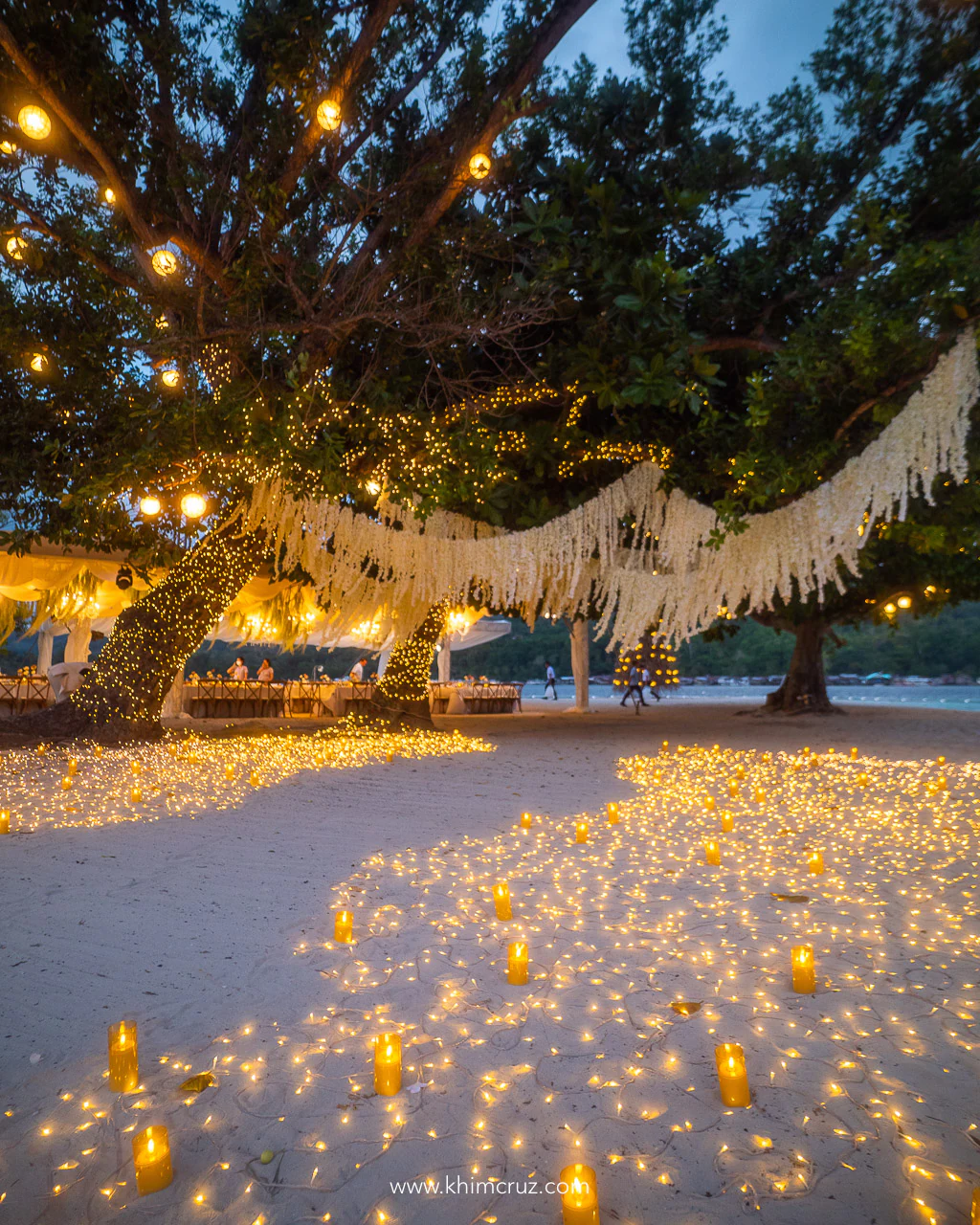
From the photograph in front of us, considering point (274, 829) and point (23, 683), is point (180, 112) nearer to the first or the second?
point (274, 829)

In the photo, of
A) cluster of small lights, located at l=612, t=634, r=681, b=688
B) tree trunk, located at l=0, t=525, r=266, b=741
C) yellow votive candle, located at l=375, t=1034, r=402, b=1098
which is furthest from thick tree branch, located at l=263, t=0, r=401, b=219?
yellow votive candle, located at l=375, t=1034, r=402, b=1098

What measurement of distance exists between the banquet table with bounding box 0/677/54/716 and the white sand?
29.8 ft

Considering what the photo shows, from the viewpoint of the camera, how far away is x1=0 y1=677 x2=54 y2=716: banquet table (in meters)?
10.7

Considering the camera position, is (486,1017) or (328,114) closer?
(486,1017)

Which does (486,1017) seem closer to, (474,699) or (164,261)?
(164,261)

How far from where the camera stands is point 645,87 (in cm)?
625

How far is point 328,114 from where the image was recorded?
13.4 ft

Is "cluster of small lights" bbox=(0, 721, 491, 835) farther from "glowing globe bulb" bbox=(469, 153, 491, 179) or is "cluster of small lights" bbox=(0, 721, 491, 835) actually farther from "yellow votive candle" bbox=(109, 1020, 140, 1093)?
"glowing globe bulb" bbox=(469, 153, 491, 179)

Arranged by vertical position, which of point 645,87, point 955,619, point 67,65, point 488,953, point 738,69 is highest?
point 738,69

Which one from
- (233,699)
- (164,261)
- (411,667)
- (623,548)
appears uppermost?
(164,261)

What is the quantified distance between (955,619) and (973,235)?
33915 mm

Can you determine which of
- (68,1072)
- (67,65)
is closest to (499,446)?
(67,65)

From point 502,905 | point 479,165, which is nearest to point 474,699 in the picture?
point 479,165

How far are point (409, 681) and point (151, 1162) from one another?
759 centimetres
